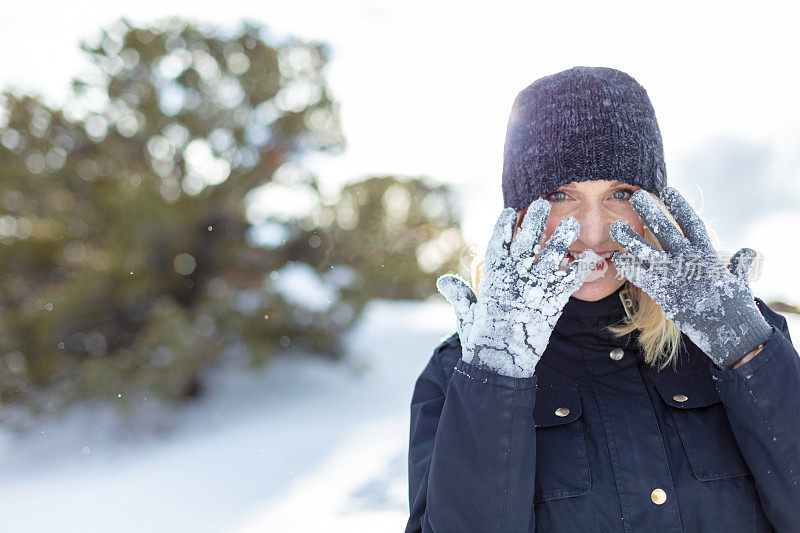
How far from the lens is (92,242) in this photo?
6.21 meters

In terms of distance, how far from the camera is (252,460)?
5074 millimetres

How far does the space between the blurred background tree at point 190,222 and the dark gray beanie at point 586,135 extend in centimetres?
408

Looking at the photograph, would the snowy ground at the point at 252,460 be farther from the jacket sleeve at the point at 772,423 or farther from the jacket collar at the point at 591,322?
the jacket sleeve at the point at 772,423

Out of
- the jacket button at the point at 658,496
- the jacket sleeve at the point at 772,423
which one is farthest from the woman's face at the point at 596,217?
the jacket button at the point at 658,496

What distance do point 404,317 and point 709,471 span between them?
7528 millimetres

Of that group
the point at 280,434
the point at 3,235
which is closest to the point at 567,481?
the point at 280,434

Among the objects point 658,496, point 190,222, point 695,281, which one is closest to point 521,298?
point 695,281

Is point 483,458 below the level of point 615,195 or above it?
below

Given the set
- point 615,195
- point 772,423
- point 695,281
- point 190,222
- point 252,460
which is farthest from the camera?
point 190,222

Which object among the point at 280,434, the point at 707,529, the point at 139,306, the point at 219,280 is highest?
the point at 219,280

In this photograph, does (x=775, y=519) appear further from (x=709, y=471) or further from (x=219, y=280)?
(x=219, y=280)

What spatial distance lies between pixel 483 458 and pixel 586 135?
3.13 feet

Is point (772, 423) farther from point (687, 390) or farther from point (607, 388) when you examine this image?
point (607, 388)

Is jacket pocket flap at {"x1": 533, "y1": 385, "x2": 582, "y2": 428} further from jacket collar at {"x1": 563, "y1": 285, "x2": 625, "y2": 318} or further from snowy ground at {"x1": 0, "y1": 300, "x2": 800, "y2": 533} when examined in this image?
snowy ground at {"x1": 0, "y1": 300, "x2": 800, "y2": 533}
